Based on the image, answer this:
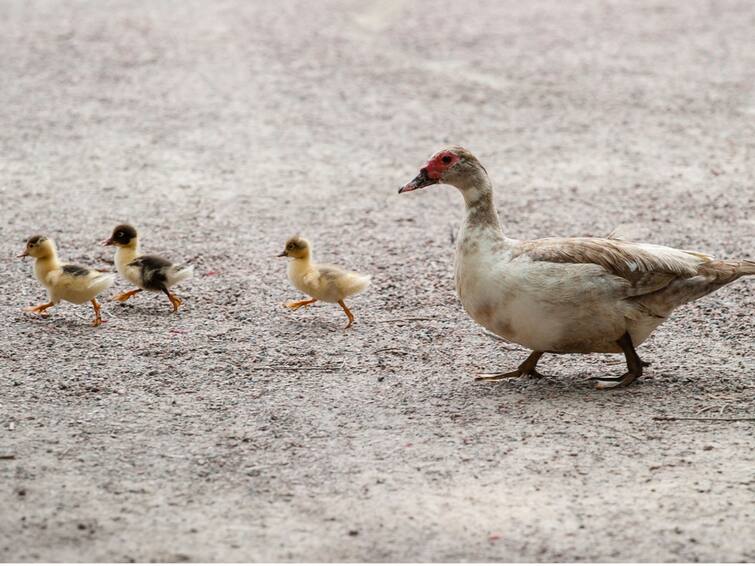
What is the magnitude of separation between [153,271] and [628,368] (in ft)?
9.35

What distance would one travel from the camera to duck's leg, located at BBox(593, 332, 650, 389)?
598cm

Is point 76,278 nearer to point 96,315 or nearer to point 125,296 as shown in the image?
point 96,315

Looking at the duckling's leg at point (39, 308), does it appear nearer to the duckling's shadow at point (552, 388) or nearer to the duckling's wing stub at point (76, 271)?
the duckling's wing stub at point (76, 271)

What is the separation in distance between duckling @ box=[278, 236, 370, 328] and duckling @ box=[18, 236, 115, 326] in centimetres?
106

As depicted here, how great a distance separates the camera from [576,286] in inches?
227

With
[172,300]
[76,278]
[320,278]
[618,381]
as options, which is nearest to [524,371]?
[618,381]

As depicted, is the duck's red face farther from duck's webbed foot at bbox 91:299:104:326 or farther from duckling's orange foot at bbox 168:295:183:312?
duck's webbed foot at bbox 91:299:104:326

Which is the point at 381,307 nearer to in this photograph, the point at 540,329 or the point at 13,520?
the point at 540,329

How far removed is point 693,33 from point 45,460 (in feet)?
36.4

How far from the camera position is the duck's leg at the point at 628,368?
5.98m

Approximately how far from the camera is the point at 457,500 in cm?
482

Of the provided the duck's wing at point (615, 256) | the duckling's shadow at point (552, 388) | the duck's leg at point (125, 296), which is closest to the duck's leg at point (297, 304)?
the duck's leg at point (125, 296)

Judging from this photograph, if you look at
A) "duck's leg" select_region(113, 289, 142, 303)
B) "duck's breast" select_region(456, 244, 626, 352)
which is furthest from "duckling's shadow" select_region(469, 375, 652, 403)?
"duck's leg" select_region(113, 289, 142, 303)

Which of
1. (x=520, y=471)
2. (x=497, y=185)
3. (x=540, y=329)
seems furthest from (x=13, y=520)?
(x=497, y=185)
